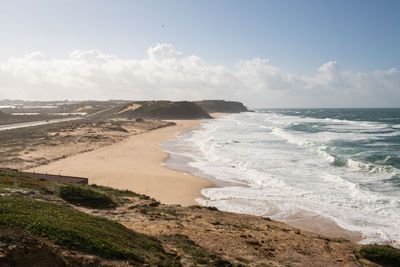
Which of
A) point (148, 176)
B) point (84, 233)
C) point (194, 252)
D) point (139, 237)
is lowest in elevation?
point (148, 176)

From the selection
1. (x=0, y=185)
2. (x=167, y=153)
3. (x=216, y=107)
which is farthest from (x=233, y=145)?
(x=216, y=107)

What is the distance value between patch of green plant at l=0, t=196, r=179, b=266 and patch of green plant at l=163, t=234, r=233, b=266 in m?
0.62

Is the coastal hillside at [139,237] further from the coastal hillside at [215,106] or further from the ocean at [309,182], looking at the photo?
the coastal hillside at [215,106]

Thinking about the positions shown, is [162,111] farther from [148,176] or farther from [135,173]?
[148,176]

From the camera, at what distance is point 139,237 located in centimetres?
835

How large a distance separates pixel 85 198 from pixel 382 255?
11.6m

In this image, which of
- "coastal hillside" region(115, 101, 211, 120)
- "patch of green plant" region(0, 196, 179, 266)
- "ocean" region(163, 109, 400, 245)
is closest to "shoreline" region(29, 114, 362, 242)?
"ocean" region(163, 109, 400, 245)

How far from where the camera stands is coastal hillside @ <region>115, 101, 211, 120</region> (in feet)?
318

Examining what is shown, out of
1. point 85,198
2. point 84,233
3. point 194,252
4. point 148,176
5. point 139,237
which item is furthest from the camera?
point 148,176

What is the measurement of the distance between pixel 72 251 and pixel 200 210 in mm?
7979

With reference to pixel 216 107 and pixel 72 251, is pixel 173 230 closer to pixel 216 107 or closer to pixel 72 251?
pixel 72 251

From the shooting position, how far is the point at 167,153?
102 feet

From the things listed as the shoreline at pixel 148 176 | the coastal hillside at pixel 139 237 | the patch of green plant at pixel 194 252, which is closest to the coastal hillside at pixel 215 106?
the shoreline at pixel 148 176

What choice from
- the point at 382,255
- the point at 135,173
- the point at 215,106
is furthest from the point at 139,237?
the point at 215,106
